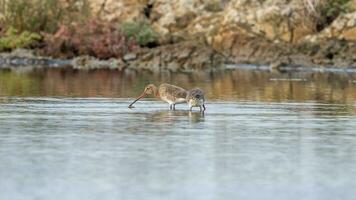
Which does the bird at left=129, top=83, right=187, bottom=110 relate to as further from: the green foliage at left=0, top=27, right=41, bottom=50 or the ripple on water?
the green foliage at left=0, top=27, right=41, bottom=50

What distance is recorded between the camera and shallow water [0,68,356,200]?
1255 centimetres

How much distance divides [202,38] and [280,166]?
40.8 meters

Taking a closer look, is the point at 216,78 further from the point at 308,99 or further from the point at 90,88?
the point at 308,99

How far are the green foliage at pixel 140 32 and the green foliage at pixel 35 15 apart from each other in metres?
4.15

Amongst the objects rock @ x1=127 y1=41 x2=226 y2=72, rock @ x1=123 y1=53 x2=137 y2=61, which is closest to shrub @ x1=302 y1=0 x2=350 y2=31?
rock @ x1=127 y1=41 x2=226 y2=72

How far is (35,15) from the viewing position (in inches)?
2291

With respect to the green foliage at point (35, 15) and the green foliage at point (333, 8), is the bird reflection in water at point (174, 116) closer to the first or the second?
the green foliage at point (333, 8)

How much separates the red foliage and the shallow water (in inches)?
990

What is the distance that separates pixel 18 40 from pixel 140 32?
6.04m

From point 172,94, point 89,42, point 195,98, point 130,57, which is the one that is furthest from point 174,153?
point 89,42

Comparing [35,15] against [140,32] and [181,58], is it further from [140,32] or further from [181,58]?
[181,58]

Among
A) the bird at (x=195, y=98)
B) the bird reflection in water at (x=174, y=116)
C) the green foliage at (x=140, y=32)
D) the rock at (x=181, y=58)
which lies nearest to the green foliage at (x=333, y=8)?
the rock at (x=181, y=58)

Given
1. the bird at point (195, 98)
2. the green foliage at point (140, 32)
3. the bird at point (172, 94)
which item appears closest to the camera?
the bird at point (195, 98)

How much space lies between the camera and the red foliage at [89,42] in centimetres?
5350
